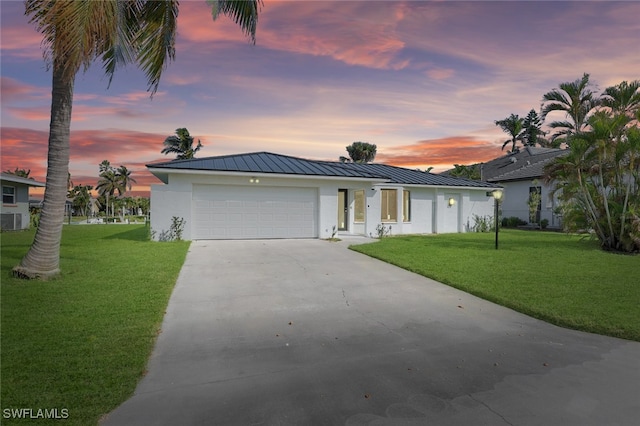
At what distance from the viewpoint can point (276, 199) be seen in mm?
15586

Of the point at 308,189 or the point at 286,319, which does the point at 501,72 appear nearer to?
the point at 308,189

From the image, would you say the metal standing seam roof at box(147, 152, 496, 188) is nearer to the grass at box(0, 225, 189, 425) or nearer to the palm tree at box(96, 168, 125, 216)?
the grass at box(0, 225, 189, 425)

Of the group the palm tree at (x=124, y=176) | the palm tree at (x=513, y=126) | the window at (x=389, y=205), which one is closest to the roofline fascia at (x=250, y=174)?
the window at (x=389, y=205)

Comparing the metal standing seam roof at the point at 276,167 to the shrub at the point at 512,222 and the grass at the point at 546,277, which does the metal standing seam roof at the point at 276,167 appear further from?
the shrub at the point at 512,222

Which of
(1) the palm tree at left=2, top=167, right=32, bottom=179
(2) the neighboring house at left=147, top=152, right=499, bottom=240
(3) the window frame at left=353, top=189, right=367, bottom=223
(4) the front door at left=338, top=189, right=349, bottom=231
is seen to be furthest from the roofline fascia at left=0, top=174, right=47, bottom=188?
(1) the palm tree at left=2, top=167, right=32, bottom=179

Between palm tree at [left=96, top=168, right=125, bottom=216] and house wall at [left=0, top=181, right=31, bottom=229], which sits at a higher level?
palm tree at [left=96, top=168, right=125, bottom=216]

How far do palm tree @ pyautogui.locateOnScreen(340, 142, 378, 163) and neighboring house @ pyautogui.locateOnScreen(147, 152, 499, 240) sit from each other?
80.0 ft

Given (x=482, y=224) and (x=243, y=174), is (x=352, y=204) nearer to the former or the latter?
(x=243, y=174)

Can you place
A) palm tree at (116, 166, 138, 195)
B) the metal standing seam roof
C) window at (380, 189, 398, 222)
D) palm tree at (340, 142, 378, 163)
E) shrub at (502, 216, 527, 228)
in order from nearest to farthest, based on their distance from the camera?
the metal standing seam roof → window at (380, 189, 398, 222) → shrub at (502, 216, 527, 228) → palm tree at (340, 142, 378, 163) → palm tree at (116, 166, 138, 195)

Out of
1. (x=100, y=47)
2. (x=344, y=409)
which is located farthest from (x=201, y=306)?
(x=100, y=47)

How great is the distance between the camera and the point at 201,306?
5.82 meters

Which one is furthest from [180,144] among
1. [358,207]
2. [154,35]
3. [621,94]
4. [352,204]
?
[621,94]

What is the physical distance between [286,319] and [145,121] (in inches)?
557

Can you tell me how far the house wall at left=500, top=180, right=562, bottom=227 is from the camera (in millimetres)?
23531
